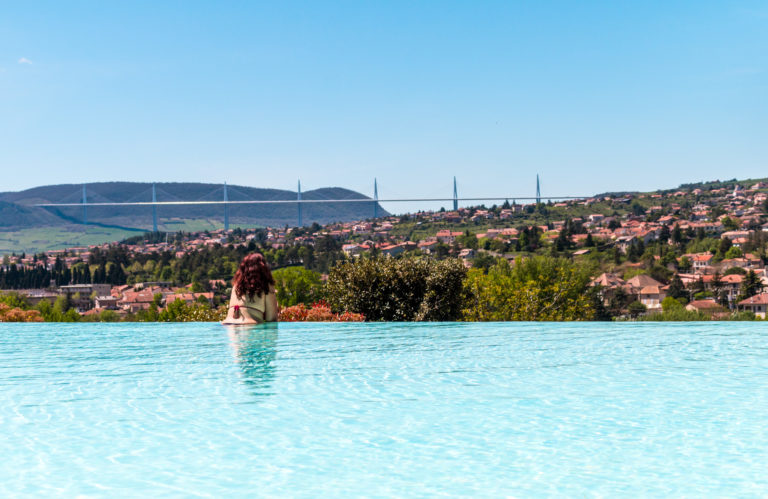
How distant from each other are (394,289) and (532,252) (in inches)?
1952

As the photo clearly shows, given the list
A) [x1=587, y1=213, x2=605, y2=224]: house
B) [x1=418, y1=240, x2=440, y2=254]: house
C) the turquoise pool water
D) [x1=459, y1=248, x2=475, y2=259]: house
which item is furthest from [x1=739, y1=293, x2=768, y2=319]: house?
the turquoise pool water

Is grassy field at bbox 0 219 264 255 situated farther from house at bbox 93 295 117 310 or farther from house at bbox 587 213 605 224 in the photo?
house at bbox 587 213 605 224

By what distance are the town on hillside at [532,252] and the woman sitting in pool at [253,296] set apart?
87.8 ft

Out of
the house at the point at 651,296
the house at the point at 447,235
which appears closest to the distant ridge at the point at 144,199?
the house at the point at 447,235

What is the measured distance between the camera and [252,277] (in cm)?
754

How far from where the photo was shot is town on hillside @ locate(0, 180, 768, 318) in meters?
44.7

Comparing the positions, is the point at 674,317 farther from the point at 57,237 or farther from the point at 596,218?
the point at 57,237

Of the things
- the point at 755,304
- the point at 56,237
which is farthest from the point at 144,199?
the point at 755,304

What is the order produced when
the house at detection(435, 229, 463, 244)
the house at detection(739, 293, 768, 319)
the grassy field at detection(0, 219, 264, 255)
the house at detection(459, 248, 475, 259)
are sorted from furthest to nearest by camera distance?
the grassy field at detection(0, 219, 264, 255) → the house at detection(435, 229, 463, 244) → the house at detection(459, 248, 475, 259) → the house at detection(739, 293, 768, 319)

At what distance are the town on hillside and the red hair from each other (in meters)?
26.9

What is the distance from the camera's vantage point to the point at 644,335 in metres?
8.41

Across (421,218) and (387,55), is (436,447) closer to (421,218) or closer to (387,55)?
(387,55)

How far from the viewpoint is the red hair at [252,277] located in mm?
7445

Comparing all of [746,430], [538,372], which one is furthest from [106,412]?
[746,430]
